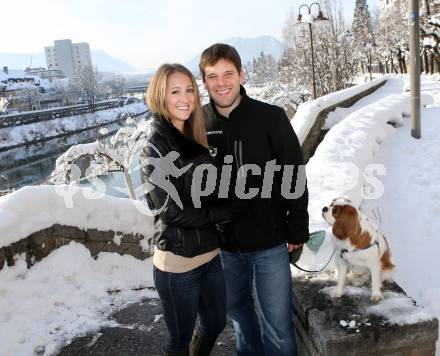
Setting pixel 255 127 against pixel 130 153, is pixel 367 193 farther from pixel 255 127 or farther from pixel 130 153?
pixel 130 153

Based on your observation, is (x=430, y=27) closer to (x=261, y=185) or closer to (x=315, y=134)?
(x=315, y=134)

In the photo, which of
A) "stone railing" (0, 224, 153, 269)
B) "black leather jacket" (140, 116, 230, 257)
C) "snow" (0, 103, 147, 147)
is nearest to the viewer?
"black leather jacket" (140, 116, 230, 257)

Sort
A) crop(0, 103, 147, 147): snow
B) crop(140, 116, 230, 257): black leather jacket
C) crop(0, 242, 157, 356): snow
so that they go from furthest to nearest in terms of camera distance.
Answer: crop(0, 103, 147, 147): snow, crop(0, 242, 157, 356): snow, crop(140, 116, 230, 257): black leather jacket

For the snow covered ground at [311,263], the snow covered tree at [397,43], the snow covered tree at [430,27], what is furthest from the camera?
the snow covered tree at [397,43]

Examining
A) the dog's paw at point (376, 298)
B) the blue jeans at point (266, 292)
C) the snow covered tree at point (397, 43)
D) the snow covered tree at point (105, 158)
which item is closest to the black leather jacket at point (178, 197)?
the blue jeans at point (266, 292)

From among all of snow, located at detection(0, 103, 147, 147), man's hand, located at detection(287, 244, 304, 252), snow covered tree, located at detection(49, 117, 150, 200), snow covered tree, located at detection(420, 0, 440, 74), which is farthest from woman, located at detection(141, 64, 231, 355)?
snow, located at detection(0, 103, 147, 147)

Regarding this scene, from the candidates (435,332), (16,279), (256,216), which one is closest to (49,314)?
(16,279)

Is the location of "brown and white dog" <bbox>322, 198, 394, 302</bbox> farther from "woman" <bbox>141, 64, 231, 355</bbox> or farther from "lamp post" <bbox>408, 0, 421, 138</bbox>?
"lamp post" <bbox>408, 0, 421, 138</bbox>

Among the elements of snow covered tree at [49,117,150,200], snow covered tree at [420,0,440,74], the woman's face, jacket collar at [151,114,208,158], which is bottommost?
snow covered tree at [49,117,150,200]

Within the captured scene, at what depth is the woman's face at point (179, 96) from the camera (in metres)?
2.42

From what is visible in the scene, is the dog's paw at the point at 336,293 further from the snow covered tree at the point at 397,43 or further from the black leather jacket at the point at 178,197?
the snow covered tree at the point at 397,43

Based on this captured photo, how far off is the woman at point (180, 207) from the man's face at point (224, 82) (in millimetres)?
130

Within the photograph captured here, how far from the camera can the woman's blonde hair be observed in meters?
2.41

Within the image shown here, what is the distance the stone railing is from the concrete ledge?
284cm
